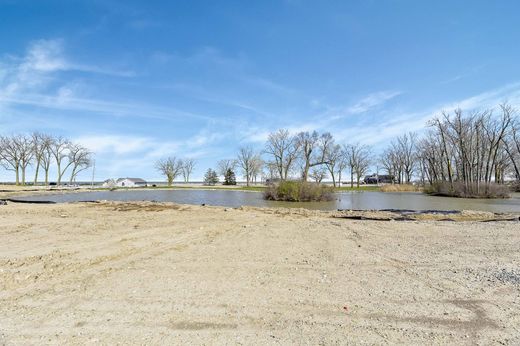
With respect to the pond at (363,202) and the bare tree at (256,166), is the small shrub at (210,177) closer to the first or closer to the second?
the bare tree at (256,166)

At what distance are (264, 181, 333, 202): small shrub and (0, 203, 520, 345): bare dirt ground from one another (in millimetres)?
20080

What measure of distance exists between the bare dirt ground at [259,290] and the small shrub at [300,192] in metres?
20.1

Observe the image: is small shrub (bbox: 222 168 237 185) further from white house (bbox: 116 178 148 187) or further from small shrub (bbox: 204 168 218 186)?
white house (bbox: 116 178 148 187)

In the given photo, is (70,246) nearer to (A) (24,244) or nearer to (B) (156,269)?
(A) (24,244)

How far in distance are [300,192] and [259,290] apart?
24.5 meters

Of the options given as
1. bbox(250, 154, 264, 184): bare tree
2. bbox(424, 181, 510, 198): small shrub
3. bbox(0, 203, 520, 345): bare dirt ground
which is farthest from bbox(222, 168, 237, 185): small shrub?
bbox(0, 203, 520, 345): bare dirt ground

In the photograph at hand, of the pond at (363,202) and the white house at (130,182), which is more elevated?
the white house at (130,182)

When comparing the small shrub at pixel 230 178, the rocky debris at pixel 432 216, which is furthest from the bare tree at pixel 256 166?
the rocky debris at pixel 432 216

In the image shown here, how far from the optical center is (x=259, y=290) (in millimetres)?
4332

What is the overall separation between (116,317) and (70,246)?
4.73m

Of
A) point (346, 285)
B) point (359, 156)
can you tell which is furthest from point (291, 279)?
point (359, 156)

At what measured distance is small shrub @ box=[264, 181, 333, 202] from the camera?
2850 centimetres

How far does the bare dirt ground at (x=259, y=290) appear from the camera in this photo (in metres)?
3.10

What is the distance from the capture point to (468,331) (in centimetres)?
311
